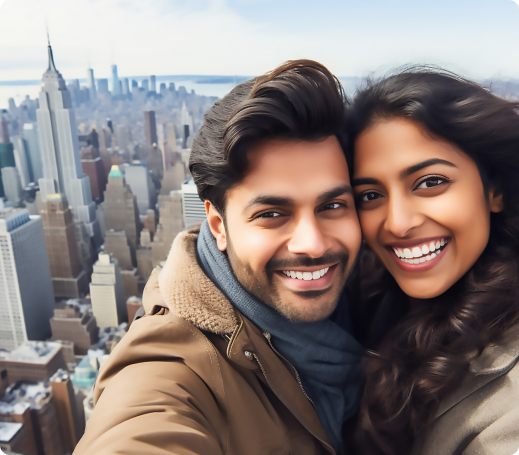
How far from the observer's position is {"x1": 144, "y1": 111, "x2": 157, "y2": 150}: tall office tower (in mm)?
4484

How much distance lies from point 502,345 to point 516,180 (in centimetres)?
49

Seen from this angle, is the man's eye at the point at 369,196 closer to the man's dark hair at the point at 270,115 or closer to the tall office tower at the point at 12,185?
the man's dark hair at the point at 270,115

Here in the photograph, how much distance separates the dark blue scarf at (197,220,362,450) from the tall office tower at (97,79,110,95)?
3.57 meters

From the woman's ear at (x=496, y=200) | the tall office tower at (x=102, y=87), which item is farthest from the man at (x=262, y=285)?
the tall office tower at (x=102, y=87)

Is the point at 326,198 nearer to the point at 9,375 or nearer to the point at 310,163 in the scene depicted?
the point at 310,163

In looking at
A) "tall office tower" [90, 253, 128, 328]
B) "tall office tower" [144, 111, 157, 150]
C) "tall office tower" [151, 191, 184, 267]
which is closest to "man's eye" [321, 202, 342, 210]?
"tall office tower" [151, 191, 184, 267]

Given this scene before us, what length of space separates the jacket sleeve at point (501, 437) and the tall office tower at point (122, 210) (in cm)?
393

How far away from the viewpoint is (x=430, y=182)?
39.3 inches

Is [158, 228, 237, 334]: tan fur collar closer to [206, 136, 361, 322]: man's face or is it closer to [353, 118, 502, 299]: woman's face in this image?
[206, 136, 361, 322]: man's face

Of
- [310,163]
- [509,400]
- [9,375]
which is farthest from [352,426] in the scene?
[9,375]

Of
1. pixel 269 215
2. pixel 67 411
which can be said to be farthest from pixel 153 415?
pixel 67 411

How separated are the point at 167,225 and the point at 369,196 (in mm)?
3132

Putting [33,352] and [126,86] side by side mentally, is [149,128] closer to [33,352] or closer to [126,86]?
[126,86]

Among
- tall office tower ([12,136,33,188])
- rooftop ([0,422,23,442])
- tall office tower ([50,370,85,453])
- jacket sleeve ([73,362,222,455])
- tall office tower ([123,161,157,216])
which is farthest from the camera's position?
tall office tower ([123,161,157,216])
